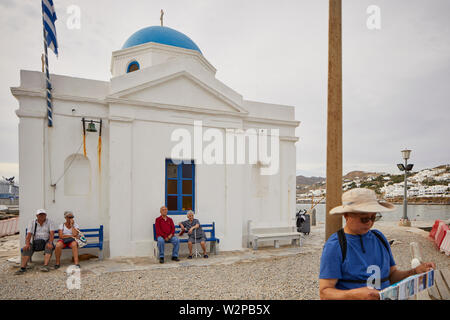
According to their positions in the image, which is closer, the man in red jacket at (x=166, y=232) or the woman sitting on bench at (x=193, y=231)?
the man in red jacket at (x=166, y=232)

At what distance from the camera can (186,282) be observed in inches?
222

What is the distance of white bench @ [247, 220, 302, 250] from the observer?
900cm

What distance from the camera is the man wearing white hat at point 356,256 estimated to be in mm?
1963

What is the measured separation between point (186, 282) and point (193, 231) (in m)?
2.32

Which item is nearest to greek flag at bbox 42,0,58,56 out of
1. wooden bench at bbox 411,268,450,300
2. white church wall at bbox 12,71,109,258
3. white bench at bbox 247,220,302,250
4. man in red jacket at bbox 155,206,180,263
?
white church wall at bbox 12,71,109,258

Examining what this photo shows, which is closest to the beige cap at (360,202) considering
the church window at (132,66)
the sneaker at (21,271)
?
the sneaker at (21,271)

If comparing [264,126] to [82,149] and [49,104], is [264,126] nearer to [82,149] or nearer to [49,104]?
[82,149]

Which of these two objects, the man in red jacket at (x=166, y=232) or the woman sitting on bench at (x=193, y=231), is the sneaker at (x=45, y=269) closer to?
the man in red jacket at (x=166, y=232)

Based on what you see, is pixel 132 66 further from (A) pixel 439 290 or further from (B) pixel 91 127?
(A) pixel 439 290

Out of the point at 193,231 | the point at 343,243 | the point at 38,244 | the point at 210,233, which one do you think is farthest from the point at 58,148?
the point at 343,243

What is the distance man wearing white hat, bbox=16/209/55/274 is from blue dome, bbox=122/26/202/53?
8.14 meters

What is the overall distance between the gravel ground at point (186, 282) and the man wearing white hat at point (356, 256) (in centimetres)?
305

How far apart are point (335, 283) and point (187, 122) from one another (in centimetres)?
711
